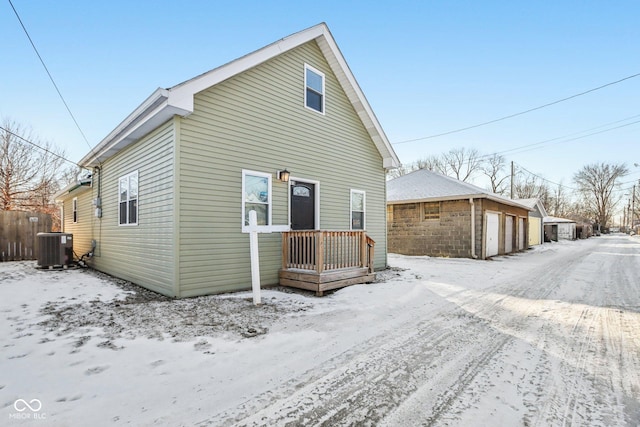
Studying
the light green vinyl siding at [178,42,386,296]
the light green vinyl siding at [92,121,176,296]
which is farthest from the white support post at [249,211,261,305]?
the light green vinyl siding at [92,121,176,296]

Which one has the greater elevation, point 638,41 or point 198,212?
point 638,41

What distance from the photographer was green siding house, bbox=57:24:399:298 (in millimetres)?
5590

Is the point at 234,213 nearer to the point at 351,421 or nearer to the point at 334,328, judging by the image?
the point at 334,328

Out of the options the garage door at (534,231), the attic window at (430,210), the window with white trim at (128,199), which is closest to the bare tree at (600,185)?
the garage door at (534,231)

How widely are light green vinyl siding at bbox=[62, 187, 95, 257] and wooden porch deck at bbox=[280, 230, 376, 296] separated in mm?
7469

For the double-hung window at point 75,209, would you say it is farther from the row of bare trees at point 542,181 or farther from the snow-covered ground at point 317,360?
the row of bare trees at point 542,181

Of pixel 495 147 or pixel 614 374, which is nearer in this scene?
pixel 614 374

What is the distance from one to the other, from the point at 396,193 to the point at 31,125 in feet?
71.0

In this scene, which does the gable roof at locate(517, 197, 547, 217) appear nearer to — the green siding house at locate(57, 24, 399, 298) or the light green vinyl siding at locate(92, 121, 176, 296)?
the green siding house at locate(57, 24, 399, 298)

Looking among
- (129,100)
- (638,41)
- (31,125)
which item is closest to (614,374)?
(638,41)

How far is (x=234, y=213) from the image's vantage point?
6.19 m

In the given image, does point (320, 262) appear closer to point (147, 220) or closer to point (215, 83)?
point (147, 220)

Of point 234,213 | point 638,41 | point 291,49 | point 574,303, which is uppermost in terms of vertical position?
point 638,41

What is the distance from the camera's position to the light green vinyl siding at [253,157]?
5.66 m
